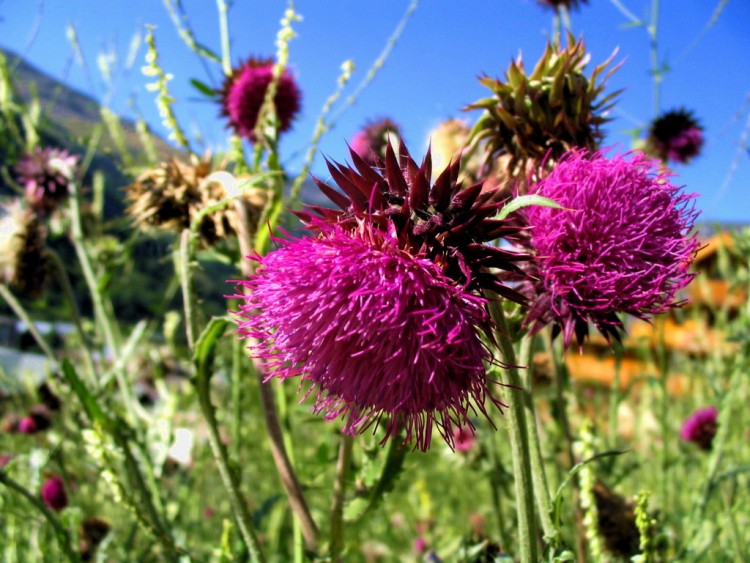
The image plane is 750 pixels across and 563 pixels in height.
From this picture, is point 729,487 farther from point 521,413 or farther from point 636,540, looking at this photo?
point 521,413

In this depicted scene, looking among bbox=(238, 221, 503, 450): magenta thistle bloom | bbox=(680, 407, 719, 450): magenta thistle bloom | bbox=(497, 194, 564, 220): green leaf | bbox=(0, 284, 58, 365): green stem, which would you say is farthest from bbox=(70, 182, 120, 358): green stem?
bbox=(680, 407, 719, 450): magenta thistle bloom

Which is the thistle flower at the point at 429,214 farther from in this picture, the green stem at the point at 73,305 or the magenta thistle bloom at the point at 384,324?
the green stem at the point at 73,305

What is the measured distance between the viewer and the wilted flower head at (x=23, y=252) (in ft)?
9.08

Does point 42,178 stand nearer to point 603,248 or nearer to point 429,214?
point 429,214

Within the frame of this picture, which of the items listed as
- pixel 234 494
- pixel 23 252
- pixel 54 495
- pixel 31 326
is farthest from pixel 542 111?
pixel 54 495

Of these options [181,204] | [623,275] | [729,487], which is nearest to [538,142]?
[623,275]

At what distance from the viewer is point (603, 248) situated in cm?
129

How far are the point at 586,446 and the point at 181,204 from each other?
4.78 feet

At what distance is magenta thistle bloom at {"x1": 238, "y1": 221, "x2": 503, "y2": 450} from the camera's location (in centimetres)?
108

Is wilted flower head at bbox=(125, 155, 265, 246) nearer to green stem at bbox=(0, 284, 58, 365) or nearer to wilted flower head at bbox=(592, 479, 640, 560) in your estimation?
green stem at bbox=(0, 284, 58, 365)

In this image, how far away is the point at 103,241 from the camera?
346 cm

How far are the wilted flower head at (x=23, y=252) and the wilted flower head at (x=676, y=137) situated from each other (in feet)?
11.3

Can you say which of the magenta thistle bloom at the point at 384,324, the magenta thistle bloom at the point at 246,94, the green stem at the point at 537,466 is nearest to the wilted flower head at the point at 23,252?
Result: the magenta thistle bloom at the point at 246,94

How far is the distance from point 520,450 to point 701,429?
2.70m
